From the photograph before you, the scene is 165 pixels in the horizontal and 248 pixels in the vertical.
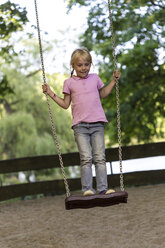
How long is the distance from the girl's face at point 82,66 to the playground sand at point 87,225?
75.7 inches

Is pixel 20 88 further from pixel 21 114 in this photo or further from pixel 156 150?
pixel 156 150

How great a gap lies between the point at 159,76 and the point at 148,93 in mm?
475

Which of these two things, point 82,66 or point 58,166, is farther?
point 58,166

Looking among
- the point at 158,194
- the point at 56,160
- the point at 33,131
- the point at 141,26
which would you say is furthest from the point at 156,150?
the point at 33,131

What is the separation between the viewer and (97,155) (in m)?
3.92

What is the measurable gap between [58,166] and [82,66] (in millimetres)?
4517

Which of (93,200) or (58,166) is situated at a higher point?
(93,200)

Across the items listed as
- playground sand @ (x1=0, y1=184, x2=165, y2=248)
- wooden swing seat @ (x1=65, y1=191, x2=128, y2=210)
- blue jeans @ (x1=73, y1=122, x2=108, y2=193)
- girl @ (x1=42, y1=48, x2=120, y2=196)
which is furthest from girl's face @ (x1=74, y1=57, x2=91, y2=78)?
playground sand @ (x1=0, y1=184, x2=165, y2=248)

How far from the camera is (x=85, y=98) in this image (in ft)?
13.1

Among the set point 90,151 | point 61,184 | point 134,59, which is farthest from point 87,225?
point 134,59

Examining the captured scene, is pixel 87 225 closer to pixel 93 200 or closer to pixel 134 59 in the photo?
pixel 93 200

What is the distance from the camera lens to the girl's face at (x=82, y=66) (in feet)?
13.1

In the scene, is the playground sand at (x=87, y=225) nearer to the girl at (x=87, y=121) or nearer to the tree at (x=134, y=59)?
the girl at (x=87, y=121)

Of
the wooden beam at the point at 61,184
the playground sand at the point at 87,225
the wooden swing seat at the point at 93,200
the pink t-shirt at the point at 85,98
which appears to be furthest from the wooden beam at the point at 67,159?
the wooden swing seat at the point at 93,200
